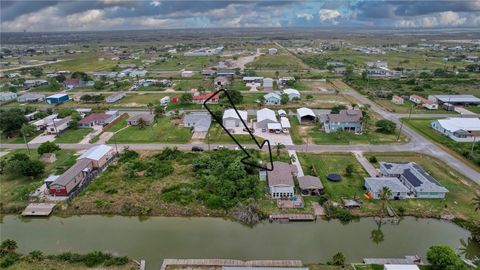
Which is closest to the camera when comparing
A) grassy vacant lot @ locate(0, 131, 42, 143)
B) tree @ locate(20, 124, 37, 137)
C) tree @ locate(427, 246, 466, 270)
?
tree @ locate(427, 246, 466, 270)

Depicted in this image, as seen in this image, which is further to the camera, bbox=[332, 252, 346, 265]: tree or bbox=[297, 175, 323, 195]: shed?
bbox=[297, 175, 323, 195]: shed

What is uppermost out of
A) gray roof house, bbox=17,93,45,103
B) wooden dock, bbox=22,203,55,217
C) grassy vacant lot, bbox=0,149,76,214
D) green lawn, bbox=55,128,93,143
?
gray roof house, bbox=17,93,45,103

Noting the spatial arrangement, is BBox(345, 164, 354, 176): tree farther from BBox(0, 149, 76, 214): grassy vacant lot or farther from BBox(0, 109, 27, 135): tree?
BBox(0, 109, 27, 135): tree

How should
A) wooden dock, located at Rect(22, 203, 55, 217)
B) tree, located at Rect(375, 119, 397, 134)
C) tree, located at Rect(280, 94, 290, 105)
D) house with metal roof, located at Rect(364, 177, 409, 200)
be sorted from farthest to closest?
tree, located at Rect(280, 94, 290, 105), tree, located at Rect(375, 119, 397, 134), house with metal roof, located at Rect(364, 177, 409, 200), wooden dock, located at Rect(22, 203, 55, 217)

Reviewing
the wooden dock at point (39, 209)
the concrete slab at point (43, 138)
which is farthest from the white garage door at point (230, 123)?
the wooden dock at point (39, 209)

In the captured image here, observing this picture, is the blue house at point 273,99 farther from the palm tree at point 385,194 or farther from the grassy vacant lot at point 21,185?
the grassy vacant lot at point 21,185

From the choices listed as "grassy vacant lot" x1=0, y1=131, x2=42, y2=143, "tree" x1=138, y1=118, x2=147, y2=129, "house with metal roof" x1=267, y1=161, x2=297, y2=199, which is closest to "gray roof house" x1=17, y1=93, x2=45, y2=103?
"grassy vacant lot" x1=0, y1=131, x2=42, y2=143

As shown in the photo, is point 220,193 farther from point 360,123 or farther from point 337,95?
point 337,95
